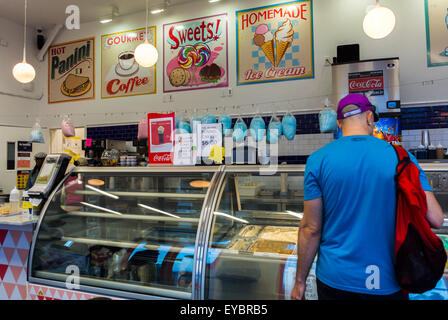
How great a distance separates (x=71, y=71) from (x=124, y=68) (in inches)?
58.1

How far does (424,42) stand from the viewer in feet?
15.1

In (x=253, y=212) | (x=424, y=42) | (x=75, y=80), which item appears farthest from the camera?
(x=75, y=80)

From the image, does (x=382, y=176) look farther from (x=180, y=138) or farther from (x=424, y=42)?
A: (x=424, y=42)

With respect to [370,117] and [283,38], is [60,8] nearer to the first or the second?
[283,38]

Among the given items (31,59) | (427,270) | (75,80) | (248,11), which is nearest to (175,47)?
(248,11)

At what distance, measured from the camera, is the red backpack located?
1.31m

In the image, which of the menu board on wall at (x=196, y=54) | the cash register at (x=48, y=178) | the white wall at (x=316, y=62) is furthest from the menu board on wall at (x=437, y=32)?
the cash register at (x=48, y=178)

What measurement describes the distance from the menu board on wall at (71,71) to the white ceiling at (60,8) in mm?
560

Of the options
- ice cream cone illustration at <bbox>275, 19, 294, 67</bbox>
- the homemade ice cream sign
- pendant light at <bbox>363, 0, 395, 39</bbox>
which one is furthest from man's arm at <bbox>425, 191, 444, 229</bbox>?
ice cream cone illustration at <bbox>275, 19, 294, 67</bbox>

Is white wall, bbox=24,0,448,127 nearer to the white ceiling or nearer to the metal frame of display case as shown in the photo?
the white ceiling

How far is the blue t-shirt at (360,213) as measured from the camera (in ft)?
4.57

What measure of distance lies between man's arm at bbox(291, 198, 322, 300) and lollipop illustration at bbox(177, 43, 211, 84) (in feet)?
15.7

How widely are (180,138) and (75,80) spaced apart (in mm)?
5454

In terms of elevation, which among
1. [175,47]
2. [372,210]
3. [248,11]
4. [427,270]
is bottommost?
[427,270]
